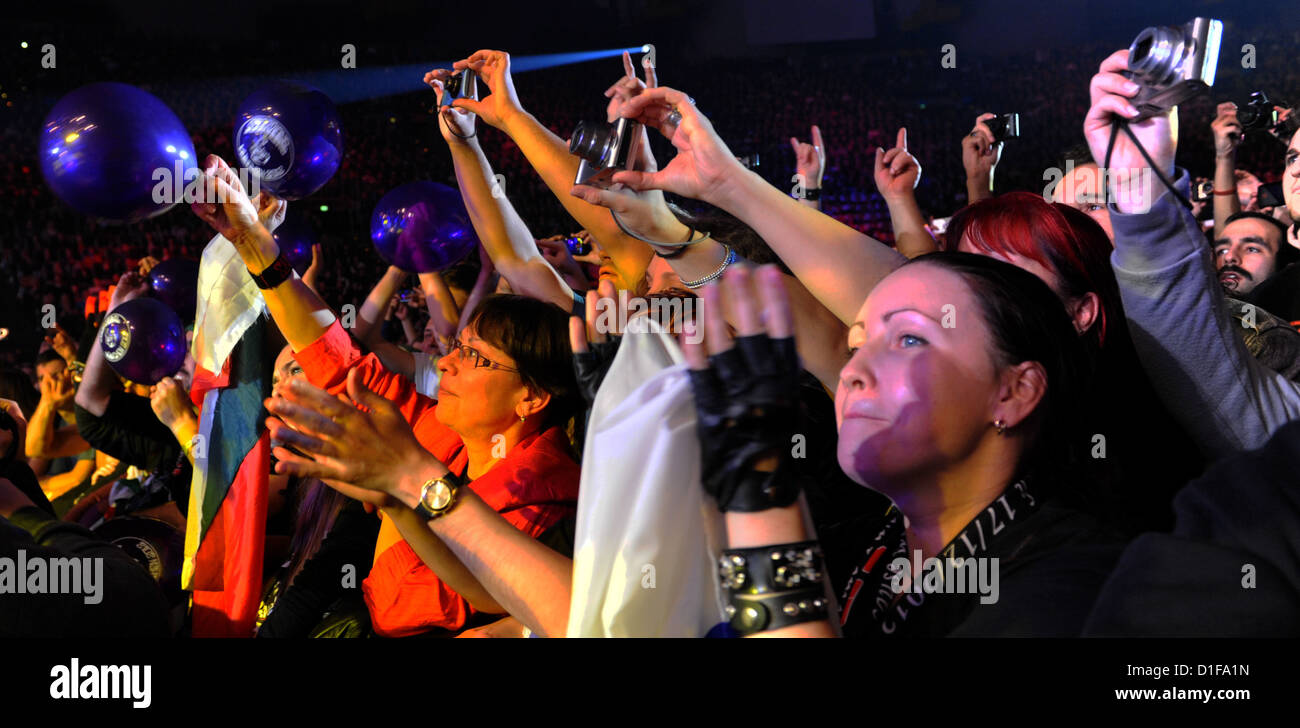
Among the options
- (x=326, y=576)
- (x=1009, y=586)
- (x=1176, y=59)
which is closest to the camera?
(x=1009, y=586)

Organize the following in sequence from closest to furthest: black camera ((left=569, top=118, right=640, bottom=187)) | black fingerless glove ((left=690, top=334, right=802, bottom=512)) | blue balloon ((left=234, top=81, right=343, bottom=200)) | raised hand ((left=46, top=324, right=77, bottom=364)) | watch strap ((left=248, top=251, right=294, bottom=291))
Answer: black fingerless glove ((left=690, top=334, right=802, bottom=512))
black camera ((left=569, top=118, right=640, bottom=187))
watch strap ((left=248, top=251, right=294, bottom=291))
blue balloon ((left=234, top=81, right=343, bottom=200))
raised hand ((left=46, top=324, right=77, bottom=364))

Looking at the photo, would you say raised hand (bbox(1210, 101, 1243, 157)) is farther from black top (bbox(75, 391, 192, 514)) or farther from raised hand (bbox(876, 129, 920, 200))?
black top (bbox(75, 391, 192, 514))

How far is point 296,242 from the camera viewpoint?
358 centimetres

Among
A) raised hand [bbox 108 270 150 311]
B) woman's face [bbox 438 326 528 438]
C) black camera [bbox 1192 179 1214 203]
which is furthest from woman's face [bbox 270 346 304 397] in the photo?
black camera [bbox 1192 179 1214 203]

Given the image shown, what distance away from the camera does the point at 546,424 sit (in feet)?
6.79

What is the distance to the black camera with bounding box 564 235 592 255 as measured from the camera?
3.75m

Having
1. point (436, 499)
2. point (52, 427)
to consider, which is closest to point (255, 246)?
point (436, 499)

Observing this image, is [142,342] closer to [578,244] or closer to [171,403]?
[171,403]

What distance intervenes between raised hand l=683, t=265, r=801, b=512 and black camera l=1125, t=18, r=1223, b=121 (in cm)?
63

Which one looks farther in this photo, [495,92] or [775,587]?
[495,92]

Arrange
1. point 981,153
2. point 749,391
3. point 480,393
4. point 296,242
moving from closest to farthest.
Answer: point 749,391 < point 480,393 < point 981,153 < point 296,242

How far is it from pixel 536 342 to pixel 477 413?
0.18 meters

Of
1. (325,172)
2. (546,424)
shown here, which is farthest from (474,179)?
(546,424)
